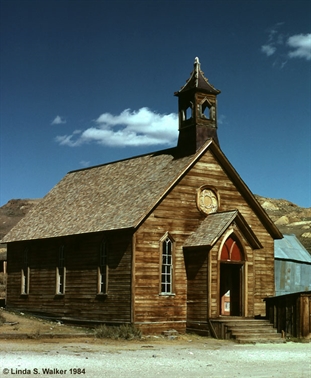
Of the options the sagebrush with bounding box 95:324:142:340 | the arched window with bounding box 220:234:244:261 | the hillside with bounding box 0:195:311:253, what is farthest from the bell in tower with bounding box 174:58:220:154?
the hillside with bounding box 0:195:311:253

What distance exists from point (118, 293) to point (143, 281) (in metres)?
1.29

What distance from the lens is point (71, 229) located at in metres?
32.5

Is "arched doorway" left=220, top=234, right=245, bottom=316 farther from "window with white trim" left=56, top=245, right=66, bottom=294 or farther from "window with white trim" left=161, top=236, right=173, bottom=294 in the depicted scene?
"window with white trim" left=56, top=245, right=66, bottom=294

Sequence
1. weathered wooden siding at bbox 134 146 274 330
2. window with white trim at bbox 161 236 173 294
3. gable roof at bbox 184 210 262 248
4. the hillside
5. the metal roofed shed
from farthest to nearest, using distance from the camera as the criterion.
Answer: the hillside, the metal roofed shed, window with white trim at bbox 161 236 173 294, gable roof at bbox 184 210 262 248, weathered wooden siding at bbox 134 146 274 330

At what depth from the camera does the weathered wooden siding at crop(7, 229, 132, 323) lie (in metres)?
29.0

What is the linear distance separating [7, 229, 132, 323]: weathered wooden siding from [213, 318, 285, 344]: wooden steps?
3.96 metres

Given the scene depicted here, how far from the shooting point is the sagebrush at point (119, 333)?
26.7 metres

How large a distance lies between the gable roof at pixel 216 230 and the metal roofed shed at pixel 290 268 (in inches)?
→ 364

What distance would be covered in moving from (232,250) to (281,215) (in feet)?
193

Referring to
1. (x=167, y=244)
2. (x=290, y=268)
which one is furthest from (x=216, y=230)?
(x=290, y=268)

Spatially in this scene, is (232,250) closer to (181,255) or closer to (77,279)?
(181,255)

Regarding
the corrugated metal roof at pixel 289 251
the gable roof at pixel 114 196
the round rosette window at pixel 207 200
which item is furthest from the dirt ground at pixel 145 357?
the corrugated metal roof at pixel 289 251

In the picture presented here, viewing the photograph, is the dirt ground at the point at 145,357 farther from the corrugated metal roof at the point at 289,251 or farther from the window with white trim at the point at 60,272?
the corrugated metal roof at the point at 289,251

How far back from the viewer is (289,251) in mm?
41031
